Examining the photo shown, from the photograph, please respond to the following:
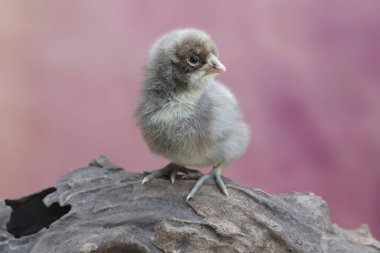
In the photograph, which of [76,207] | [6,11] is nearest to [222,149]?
[76,207]

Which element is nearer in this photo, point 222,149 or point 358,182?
point 222,149

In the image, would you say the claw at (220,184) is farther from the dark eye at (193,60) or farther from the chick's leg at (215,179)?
the dark eye at (193,60)

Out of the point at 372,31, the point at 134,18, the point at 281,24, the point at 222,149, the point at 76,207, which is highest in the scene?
the point at 372,31

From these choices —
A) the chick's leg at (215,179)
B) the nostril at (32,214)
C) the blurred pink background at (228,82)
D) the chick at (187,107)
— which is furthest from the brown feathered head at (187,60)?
the blurred pink background at (228,82)

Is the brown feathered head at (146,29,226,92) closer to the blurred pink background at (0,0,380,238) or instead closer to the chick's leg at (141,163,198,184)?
the chick's leg at (141,163,198,184)

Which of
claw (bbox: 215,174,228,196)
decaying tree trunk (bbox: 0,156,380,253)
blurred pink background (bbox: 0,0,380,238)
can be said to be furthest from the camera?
blurred pink background (bbox: 0,0,380,238)

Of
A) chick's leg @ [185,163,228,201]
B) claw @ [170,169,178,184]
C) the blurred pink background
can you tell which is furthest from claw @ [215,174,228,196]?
the blurred pink background

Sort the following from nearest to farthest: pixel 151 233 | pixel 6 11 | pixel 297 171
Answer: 1. pixel 151 233
2. pixel 6 11
3. pixel 297 171

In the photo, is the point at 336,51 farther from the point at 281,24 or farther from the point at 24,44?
the point at 24,44
